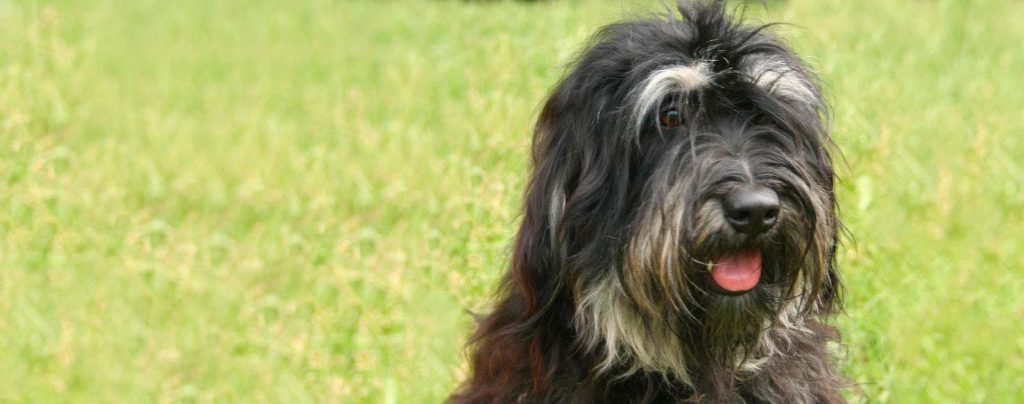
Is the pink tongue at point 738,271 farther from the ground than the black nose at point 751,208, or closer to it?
closer to it

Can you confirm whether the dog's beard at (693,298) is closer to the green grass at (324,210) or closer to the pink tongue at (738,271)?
the pink tongue at (738,271)

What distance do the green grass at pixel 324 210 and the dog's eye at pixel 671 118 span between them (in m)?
0.94

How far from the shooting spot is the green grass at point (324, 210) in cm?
603

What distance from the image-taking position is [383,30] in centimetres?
1262

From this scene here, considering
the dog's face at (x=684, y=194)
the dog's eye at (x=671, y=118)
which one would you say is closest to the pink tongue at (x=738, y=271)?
the dog's face at (x=684, y=194)

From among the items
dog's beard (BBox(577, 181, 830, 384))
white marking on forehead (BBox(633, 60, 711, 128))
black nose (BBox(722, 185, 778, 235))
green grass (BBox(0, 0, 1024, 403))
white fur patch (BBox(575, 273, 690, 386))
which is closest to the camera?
black nose (BBox(722, 185, 778, 235))

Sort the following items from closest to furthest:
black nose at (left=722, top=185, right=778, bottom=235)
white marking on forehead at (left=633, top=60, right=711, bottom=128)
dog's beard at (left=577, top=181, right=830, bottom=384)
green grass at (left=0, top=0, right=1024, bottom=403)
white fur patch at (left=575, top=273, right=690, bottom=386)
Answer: black nose at (left=722, top=185, right=778, bottom=235) < dog's beard at (left=577, top=181, right=830, bottom=384) < white marking on forehead at (left=633, top=60, right=711, bottom=128) < white fur patch at (left=575, top=273, right=690, bottom=386) < green grass at (left=0, top=0, right=1024, bottom=403)

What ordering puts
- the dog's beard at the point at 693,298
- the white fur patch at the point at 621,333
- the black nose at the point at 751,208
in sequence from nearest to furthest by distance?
the black nose at the point at 751,208 → the dog's beard at the point at 693,298 → the white fur patch at the point at 621,333

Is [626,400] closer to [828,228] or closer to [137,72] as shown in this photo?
[828,228]

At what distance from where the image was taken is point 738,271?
3457 millimetres

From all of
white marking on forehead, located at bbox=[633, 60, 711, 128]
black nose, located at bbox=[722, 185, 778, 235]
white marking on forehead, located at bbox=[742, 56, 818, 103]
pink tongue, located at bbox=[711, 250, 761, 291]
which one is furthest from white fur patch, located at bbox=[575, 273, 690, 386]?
white marking on forehead, located at bbox=[742, 56, 818, 103]

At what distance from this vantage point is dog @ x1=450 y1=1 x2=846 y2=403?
11.1 feet

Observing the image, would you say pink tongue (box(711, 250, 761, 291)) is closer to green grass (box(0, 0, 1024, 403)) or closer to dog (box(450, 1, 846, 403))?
dog (box(450, 1, 846, 403))

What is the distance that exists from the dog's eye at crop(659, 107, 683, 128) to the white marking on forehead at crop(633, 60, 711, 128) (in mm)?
82
